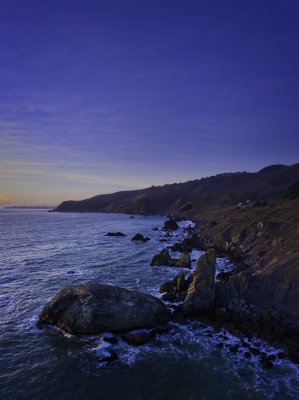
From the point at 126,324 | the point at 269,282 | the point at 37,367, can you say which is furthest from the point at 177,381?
the point at 269,282

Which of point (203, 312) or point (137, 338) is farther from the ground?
point (203, 312)

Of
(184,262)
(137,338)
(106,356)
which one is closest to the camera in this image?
(106,356)

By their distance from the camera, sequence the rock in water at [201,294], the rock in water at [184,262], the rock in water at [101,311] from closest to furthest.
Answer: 1. the rock in water at [101,311]
2. the rock in water at [201,294]
3. the rock in water at [184,262]

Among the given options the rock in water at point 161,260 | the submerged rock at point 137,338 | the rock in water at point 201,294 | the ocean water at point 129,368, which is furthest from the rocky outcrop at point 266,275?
the rock in water at point 161,260

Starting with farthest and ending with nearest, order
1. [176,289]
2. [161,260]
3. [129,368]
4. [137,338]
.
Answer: [161,260] < [176,289] < [137,338] < [129,368]

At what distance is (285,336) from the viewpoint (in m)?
23.0

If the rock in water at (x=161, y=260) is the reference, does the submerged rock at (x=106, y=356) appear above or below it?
below

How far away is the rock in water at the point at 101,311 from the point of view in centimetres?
2420

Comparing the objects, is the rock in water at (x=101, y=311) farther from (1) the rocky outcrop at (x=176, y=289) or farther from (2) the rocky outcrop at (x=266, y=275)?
(2) the rocky outcrop at (x=266, y=275)

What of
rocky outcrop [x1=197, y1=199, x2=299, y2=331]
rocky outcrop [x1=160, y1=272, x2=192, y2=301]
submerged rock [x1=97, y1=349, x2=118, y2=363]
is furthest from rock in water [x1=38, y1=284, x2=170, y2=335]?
rocky outcrop [x1=197, y1=199, x2=299, y2=331]

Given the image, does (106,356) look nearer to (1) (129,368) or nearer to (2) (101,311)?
(1) (129,368)

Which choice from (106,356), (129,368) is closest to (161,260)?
(106,356)

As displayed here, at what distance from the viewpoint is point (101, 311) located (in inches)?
960

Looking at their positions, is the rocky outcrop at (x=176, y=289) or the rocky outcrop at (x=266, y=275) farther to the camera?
the rocky outcrop at (x=176, y=289)
